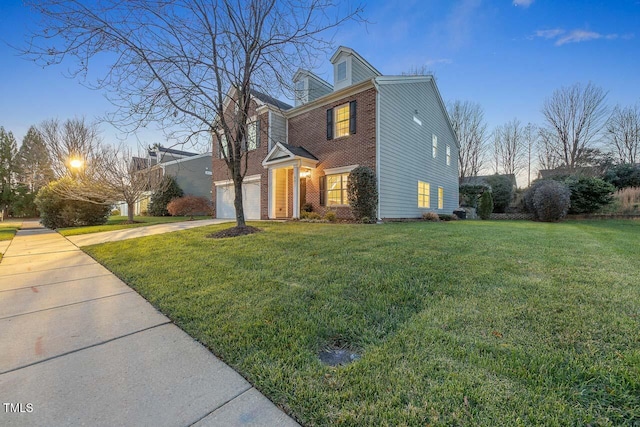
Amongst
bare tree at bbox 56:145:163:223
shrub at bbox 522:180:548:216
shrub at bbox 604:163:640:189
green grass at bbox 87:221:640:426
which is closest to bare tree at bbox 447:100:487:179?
shrub at bbox 604:163:640:189

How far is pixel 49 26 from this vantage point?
16.1ft

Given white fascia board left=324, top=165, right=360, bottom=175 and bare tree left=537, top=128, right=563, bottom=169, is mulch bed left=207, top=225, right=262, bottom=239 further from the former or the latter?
bare tree left=537, top=128, right=563, bottom=169

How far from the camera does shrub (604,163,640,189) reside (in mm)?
15305

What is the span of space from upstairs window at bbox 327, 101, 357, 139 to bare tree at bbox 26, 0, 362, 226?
159 inches

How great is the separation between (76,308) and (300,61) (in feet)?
22.0

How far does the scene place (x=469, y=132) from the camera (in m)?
23.7

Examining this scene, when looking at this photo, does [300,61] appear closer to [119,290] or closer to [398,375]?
[119,290]

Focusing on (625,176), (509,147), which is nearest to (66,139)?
(625,176)

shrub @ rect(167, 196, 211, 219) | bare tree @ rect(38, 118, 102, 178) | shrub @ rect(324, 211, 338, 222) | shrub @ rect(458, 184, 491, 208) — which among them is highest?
bare tree @ rect(38, 118, 102, 178)

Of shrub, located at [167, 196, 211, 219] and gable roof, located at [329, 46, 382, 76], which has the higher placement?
gable roof, located at [329, 46, 382, 76]

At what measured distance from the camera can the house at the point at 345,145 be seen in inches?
Answer: 392

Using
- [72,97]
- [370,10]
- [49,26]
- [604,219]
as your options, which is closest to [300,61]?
[370,10]

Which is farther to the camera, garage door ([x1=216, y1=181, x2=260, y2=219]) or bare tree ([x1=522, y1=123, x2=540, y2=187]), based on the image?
bare tree ([x1=522, y1=123, x2=540, y2=187])

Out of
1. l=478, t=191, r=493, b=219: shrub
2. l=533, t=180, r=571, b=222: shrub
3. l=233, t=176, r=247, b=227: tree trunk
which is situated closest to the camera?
l=233, t=176, r=247, b=227: tree trunk
